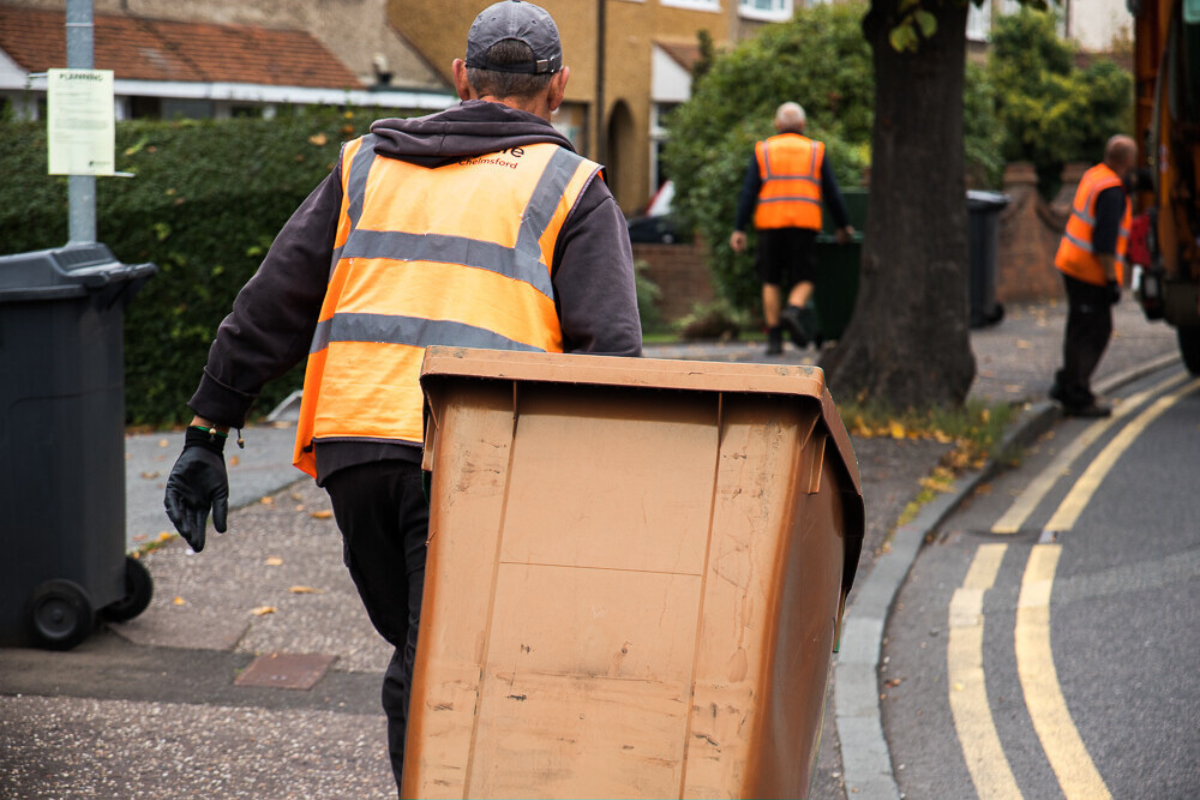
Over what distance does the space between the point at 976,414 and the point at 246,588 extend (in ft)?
15.8

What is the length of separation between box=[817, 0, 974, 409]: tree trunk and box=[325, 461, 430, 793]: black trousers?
6.17 meters

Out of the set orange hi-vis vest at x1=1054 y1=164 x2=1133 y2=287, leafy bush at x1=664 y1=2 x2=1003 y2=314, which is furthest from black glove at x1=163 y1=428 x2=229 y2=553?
leafy bush at x1=664 y1=2 x2=1003 y2=314

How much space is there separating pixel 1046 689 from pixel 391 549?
276 centimetres

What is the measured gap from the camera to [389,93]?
20031mm

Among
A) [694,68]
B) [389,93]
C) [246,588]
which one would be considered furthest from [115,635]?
[694,68]

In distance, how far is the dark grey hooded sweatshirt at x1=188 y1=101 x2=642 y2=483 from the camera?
9.27 ft

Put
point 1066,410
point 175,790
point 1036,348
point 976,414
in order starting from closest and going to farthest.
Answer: point 175,790, point 976,414, point 1066,410, point 1036,348

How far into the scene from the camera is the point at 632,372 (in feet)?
7.72

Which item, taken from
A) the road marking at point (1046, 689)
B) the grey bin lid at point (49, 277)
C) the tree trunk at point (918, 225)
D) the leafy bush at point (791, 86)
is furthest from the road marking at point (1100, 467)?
the leafy bush at point (791, 86)

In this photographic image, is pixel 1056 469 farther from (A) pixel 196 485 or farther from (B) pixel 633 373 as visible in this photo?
(B) pixel 633 373

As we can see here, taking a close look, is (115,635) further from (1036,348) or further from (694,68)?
(694,68)

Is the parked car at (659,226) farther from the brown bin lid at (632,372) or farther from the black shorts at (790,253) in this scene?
the brown bin lid at (632,372)

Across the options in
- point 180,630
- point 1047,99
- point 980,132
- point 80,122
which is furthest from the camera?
point 1047,99

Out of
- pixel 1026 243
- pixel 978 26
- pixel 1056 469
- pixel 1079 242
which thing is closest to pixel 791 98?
pixel 1026 243
